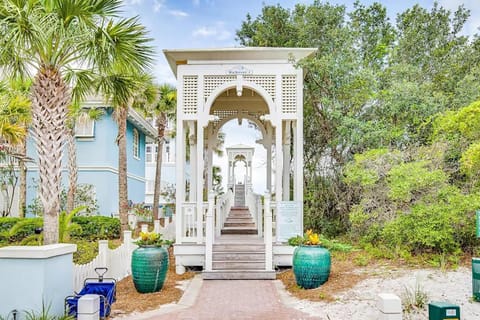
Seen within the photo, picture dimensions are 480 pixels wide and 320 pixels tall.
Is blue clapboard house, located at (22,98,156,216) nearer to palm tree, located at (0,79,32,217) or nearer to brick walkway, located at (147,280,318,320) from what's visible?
palm tree, located at (0,79,32,217)

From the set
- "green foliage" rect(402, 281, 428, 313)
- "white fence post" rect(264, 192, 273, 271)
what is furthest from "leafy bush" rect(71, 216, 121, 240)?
"green foliage" rect(402, 281, 428, 313)

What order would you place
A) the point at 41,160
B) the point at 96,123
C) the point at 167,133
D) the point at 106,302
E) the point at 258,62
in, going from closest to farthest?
1. the point at 106,302
2. the point at 41,160
3. the point at 258,62
4. the point at 96,123
5. the point at 167,133

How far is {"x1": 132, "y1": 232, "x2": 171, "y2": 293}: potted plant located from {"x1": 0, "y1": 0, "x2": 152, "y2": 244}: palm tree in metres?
1.81

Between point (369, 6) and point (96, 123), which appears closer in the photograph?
point (369, 6)

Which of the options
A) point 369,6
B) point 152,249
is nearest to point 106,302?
point 152,249

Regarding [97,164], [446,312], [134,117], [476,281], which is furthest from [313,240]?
[134,117]

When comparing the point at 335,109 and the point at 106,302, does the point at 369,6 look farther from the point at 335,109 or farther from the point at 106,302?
the point at 106,302

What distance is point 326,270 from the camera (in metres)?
8.85

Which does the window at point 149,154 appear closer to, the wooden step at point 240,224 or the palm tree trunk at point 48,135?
the wooden step at point 240,224

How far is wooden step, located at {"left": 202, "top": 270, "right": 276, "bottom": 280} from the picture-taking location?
1053 centimetres

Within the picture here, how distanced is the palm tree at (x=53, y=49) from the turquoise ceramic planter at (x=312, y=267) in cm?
500

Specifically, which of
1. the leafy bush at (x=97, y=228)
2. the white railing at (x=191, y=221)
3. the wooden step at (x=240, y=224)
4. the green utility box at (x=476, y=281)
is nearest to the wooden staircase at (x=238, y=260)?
the white railing at (x=191, y=221)

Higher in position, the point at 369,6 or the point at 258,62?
the point at 369,6

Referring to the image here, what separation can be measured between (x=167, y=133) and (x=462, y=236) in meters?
22.9
